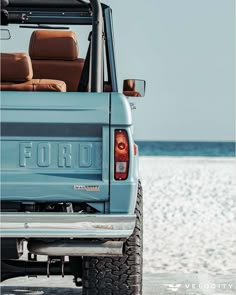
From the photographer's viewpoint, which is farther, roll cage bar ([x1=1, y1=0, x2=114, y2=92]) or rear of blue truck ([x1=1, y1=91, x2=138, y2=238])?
roll cage bar ([x1=1, y1=0, x2=114, y2=92])

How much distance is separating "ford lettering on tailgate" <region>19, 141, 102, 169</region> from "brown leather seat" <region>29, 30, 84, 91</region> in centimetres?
118

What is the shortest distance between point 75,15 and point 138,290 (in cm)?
209

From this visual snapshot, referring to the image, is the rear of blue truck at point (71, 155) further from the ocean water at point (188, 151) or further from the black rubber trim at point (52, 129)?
the ocean water at point (188, 151)

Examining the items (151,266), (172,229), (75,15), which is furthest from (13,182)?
(172,229)

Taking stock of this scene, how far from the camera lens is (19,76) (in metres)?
5.80

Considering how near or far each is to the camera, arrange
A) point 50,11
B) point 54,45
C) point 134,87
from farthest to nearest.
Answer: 1. point 50,11
2. point 54,45
3. point 134,87

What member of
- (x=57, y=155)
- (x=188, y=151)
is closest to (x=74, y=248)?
(x=57, y=155)

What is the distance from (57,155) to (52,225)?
408mm

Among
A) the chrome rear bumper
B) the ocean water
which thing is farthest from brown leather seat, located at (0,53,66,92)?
the ocean water

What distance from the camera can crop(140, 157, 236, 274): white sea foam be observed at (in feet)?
31.3

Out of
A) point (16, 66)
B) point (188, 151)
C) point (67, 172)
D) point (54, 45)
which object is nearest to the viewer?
point (67, 172)

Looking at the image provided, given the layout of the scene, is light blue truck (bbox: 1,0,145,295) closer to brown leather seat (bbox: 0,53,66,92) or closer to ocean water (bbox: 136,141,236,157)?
brown leather seat (bbox: 0,53,66,92)

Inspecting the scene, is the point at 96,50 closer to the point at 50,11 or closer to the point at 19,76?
the point at 19,76

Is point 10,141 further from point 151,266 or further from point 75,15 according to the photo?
point 151,266
